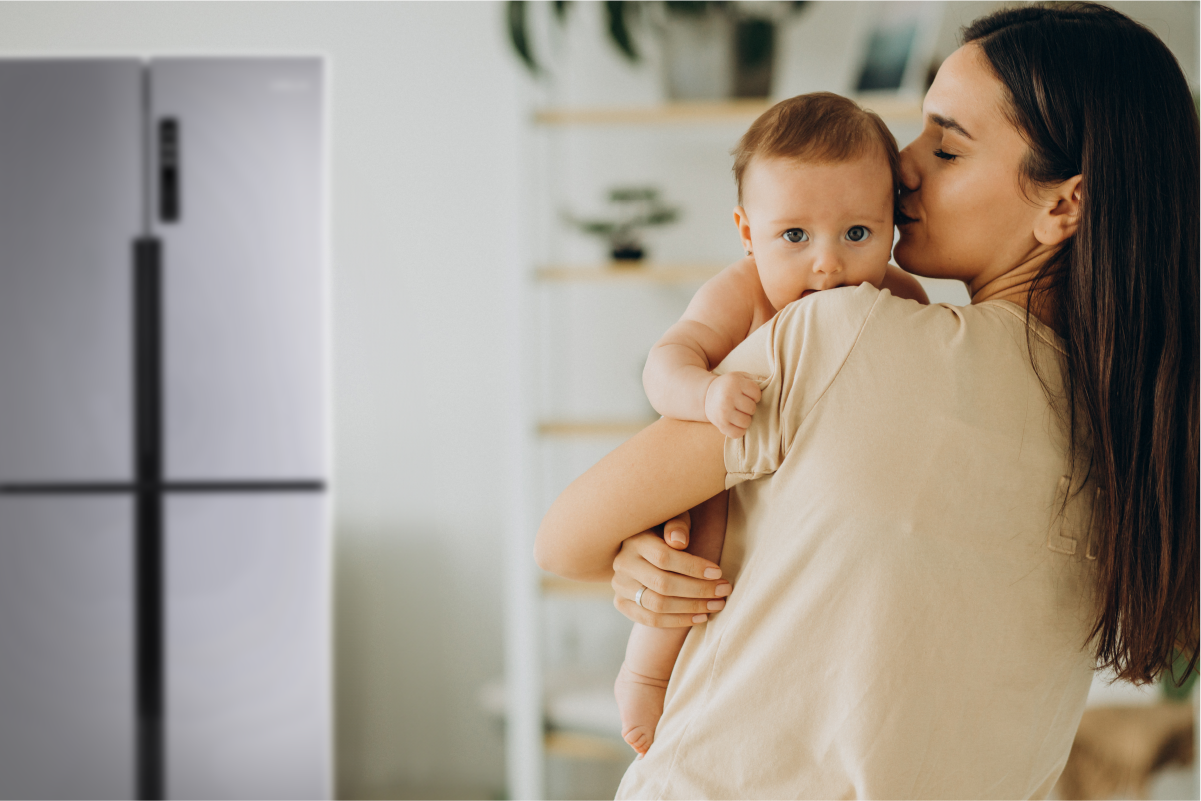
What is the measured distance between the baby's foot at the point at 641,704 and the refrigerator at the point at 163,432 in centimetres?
167

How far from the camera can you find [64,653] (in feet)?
7.59

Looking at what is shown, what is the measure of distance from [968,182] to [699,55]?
165 centimetres

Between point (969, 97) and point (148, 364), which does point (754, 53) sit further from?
point (148, 364)

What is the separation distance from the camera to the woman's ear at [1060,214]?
66 centimetres

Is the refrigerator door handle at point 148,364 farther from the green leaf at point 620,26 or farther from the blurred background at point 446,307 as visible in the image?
the green leaf at point 620,26

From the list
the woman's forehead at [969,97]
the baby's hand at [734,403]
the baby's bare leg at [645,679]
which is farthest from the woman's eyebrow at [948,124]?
the baby's bare leg at [645,679]

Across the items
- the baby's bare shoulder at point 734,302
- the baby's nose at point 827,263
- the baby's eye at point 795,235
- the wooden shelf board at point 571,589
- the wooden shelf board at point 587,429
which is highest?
the baby's eye at point 795,235

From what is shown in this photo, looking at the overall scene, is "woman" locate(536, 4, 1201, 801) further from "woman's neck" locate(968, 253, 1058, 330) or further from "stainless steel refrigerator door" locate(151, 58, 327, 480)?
"stainless steel refrigerator door" locate(151, 58, 327, 480)

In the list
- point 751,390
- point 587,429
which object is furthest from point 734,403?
point 587,429

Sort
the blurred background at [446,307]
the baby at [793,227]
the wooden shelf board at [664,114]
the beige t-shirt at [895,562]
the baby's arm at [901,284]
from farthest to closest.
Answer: the blurred background at [446,307]
the wooden shelf board at [664,114]
the baby's arm at [901,284]
the baby at [793,227]
the beige t-shirt at [895,562]

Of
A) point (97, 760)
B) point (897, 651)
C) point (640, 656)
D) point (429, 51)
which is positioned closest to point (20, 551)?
point (97, 760)

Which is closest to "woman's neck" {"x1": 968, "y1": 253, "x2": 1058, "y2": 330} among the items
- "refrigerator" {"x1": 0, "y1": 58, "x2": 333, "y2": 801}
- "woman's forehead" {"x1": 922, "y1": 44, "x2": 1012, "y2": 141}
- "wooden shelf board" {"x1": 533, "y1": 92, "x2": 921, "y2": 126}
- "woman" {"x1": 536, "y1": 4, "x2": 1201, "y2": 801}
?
"woman" {"x1": 536, "y1": 4, "x2": 1201, "y2": 801}

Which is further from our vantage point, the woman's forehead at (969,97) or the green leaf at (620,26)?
the green leaf at (620,26)

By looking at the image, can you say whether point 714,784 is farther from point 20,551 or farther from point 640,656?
point 20,551
